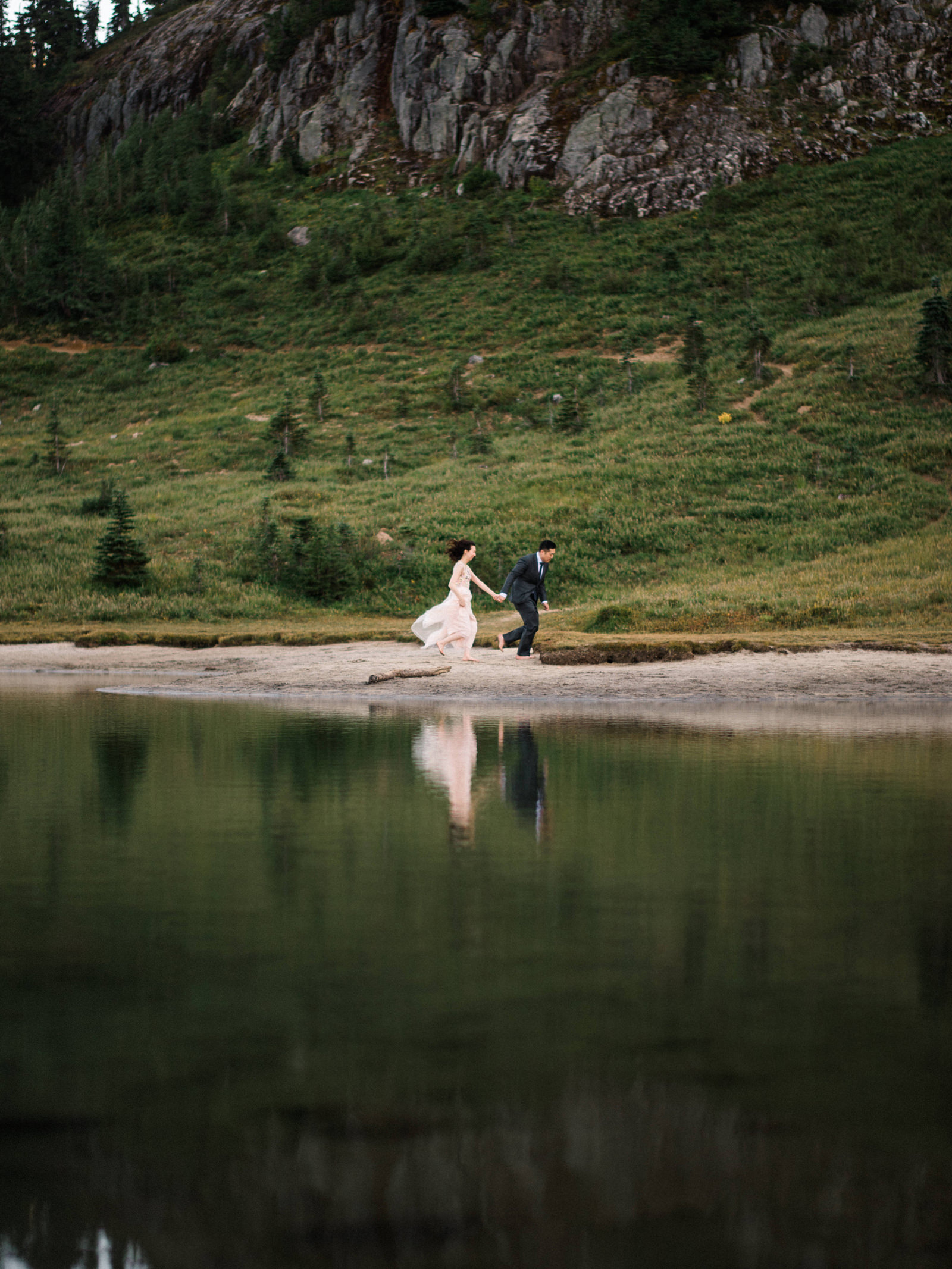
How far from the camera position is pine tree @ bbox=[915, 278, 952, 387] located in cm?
4703

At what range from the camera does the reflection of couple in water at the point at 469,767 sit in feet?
28.5

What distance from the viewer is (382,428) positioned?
56.1 meters

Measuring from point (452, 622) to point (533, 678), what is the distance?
309 centimetres

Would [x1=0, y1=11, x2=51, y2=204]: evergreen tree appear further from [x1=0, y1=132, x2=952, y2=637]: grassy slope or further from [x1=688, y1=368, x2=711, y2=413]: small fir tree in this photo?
[x1=688, y1=368, x2=711, y2=413]: small fir tree

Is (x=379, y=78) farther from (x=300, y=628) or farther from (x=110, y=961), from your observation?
(x=110, y=961)

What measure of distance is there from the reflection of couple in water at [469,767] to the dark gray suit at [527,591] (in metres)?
6.29

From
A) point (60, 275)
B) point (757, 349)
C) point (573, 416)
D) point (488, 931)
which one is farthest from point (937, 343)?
point (60, 275)

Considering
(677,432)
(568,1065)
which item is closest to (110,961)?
(568,1065)

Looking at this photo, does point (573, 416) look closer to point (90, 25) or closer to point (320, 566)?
point (320, 566)

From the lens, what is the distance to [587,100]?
92938 mm

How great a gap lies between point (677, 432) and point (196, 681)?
106 ft

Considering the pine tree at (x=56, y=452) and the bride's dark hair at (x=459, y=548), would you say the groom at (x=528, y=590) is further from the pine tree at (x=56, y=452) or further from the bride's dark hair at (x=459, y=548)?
the pine tree at (x=56, y=452)

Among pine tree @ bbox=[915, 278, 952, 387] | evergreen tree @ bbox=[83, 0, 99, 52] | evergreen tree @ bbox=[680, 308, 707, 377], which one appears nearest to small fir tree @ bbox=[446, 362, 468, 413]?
evergreen tree @ bbox=[680, 308, 707, 377]

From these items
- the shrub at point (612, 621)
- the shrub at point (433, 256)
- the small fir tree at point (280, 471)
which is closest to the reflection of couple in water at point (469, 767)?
the shrub at point (612, 621)
